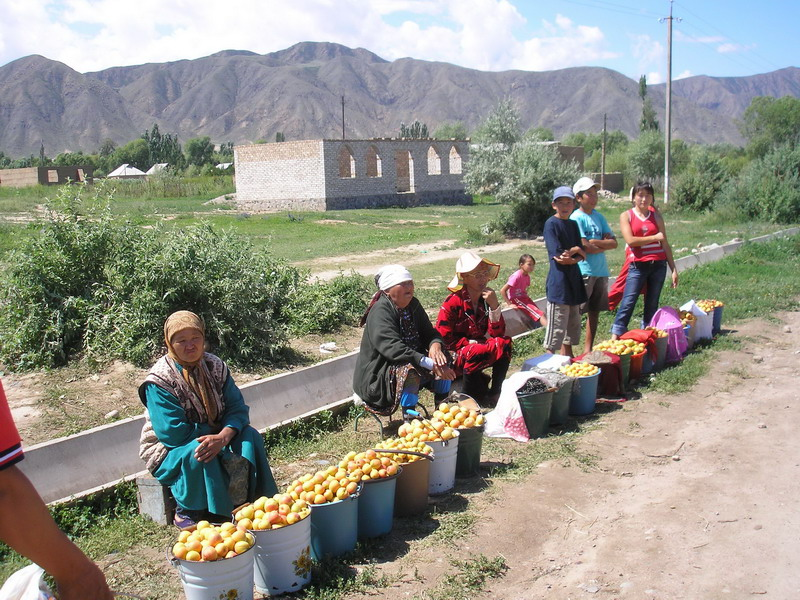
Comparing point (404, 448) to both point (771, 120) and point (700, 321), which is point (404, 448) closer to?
point (700, 321)

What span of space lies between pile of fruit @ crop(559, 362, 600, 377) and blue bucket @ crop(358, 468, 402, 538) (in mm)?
2716

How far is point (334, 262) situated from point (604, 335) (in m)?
8.86

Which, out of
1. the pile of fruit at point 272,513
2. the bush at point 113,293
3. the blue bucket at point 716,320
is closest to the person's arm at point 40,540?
the pile of fruit at point 272,513

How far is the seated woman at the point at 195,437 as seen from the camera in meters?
4.10

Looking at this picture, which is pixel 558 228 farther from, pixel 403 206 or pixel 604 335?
pixel 403 206

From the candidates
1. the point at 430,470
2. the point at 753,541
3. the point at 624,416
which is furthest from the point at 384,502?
the point at 624,416

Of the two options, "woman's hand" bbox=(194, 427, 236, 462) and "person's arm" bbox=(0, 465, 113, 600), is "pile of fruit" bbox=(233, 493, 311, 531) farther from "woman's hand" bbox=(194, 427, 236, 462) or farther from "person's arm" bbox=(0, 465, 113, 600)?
"person's arm" bbox=(0, 465, 113, 600)

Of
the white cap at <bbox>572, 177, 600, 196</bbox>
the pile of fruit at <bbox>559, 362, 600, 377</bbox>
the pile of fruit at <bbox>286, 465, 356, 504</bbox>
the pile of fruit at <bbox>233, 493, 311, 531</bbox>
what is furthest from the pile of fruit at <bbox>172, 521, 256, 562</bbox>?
the white cap at <bbox>572, 177, 600, 196</bbox>

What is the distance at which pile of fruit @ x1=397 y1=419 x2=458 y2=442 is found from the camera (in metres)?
4.73

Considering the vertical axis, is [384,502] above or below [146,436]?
below

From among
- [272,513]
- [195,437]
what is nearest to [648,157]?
[195,437]

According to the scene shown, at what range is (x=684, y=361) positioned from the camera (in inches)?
318

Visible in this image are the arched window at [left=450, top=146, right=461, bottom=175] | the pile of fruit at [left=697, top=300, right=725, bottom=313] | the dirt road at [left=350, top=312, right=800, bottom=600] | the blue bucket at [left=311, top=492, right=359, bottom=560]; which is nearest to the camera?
the dirt road at [left=350, top=312, right=800, bottom=600]

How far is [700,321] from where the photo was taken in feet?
29.0
